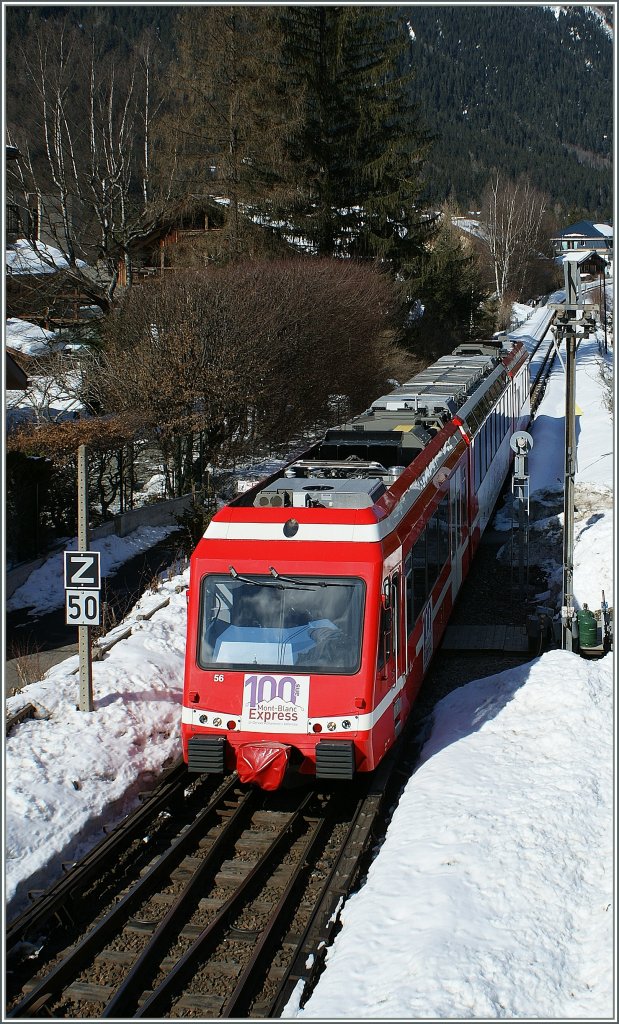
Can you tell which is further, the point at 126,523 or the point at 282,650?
the point at 126,523

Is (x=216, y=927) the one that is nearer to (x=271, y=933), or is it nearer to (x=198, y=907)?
(x=271, y=933)

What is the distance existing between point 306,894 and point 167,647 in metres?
5.41

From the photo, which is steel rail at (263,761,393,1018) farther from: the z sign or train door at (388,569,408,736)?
the z sign

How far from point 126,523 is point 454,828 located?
16604 millimetres

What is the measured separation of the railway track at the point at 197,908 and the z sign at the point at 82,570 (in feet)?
7.25

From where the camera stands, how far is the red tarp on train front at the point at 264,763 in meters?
9.35

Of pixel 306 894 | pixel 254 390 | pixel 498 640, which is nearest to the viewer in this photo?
pixel 306 894

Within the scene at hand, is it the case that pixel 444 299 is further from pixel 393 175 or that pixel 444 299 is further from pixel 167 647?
pixel 167 647

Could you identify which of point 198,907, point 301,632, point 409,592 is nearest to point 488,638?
point 409,592

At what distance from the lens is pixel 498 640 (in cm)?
A: 1538

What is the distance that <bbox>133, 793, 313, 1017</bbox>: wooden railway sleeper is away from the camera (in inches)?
272

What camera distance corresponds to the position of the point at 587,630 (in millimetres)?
14672

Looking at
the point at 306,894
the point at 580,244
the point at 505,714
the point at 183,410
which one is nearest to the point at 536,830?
the point at 306,894

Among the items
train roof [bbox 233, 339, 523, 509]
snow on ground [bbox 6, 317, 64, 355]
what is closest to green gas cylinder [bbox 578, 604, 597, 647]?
train roof [bbox 233, 339, 523, 509]
